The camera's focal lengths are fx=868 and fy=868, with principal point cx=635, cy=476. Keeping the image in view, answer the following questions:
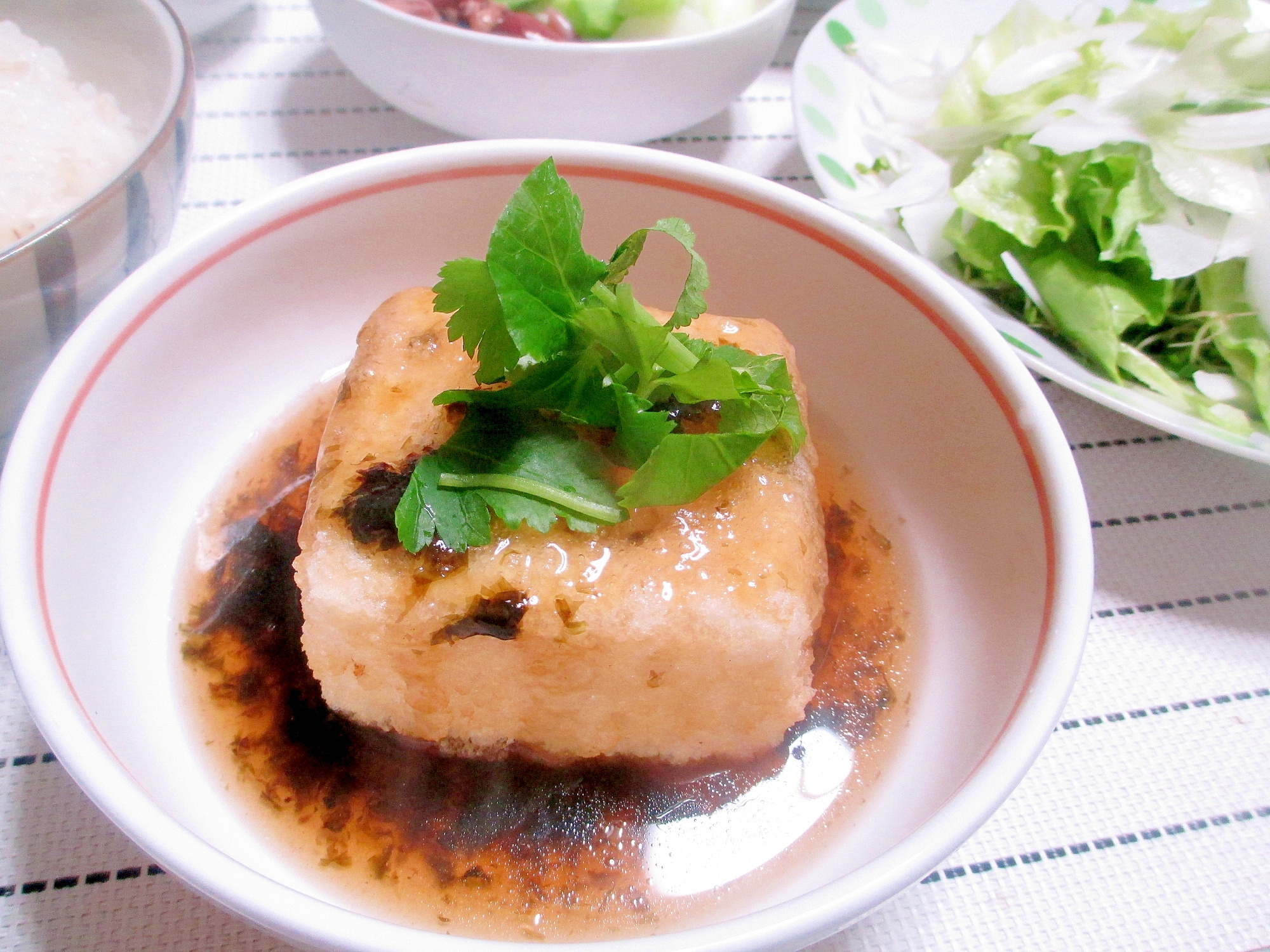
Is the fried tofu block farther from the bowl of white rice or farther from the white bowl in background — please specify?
the white bowl in background

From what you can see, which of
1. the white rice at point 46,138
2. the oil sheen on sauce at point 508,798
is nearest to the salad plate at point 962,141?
the oil sheen on sauce at point 508,798

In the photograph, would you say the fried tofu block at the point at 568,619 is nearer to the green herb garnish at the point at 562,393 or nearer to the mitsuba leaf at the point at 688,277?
the green herb garnish at the point at 562,393

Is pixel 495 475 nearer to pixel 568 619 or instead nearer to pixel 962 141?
pixel 568 619

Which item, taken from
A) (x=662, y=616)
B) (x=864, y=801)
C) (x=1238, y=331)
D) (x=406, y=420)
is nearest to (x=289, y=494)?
(x=406, y=420)

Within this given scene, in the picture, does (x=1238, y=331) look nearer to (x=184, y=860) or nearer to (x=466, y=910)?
(x=466, y=910)

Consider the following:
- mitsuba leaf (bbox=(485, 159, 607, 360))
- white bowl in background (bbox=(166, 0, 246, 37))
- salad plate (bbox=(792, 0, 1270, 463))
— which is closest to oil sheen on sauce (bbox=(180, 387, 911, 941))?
mitsuba leaf (bbox=(485, 159, 607, 360))

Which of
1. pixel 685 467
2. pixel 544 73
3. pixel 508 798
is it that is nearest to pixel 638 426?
pixel 685 467
